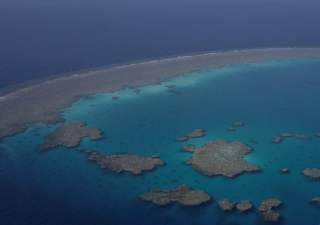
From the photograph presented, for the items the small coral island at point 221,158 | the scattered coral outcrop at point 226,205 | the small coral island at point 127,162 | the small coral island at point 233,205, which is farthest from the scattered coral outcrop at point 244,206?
the small coral island at point 127,162

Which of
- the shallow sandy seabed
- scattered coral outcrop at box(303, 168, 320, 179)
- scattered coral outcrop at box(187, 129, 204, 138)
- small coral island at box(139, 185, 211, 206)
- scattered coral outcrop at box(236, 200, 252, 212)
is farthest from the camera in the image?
the shallow sandy seabed

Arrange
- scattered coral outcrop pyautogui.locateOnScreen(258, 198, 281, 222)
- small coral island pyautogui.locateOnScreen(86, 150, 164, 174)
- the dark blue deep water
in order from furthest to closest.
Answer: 1. the dark blue deep water
2. small coral island pyautogui.locateOnScreen(86, 150, 164, 174)
3. scattered coral outcrop pyautogui.locateOnScreen(258, 198, 281, 222)

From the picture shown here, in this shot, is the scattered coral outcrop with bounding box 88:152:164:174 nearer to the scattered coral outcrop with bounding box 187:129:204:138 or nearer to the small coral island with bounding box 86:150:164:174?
the small coral island with bounding box 86:150:164:174

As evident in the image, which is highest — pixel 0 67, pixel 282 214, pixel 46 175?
pixel 0 67

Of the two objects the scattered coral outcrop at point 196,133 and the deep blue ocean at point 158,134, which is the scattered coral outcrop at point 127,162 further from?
the scattered coral outcrop at point 196,133

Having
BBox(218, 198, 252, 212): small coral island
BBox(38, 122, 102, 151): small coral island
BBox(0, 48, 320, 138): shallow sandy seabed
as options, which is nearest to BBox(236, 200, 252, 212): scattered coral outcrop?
BBox(218, 198, 252, 212): small coral island

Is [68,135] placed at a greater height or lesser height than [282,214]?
greater

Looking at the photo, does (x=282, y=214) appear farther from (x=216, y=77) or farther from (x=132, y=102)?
(x=216, y=77)

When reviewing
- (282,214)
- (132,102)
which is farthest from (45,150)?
(282,214)
